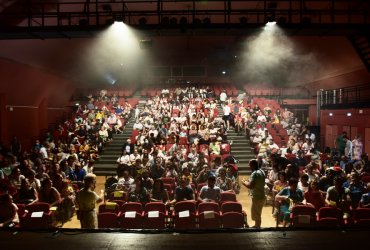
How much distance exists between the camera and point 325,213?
22.5 ft

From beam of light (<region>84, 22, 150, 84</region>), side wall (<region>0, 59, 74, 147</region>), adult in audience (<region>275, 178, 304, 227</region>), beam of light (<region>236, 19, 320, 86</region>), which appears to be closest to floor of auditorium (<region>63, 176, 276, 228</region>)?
adult in audience (<region>275, 178, 304, 227</region>)

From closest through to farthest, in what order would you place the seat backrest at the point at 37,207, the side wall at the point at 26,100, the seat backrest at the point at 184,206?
1. the seat backrest at the point at 37,207
2. the seat backrest at the point at 184,206
3. the side wall at the point at 26,100

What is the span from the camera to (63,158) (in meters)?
13.8

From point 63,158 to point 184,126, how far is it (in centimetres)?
637

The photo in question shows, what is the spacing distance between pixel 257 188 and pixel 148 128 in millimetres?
10958

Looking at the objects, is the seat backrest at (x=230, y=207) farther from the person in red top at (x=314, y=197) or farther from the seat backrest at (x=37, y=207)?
the seat backrest at (x=37, y=207)

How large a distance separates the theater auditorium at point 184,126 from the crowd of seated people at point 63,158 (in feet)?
0.22

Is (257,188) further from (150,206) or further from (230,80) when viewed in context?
(230,80)

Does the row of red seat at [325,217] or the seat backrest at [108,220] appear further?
the seat backrest at [108,220]

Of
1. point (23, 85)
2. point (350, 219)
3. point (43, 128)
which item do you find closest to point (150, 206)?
point (350, 219)

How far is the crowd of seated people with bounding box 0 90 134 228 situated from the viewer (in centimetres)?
824

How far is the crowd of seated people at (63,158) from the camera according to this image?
8.24m

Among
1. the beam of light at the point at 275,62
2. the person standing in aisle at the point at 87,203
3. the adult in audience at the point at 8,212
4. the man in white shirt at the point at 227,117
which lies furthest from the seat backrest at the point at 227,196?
the beam of light at the point at 275,62

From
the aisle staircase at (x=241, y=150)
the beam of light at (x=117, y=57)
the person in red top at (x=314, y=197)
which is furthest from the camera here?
the beam of light at (x=117, y=57)
